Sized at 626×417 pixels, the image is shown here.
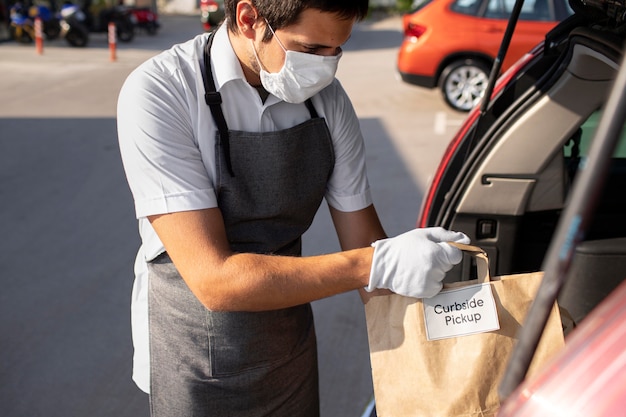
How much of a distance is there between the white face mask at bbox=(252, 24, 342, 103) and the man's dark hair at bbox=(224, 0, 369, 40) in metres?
0.07

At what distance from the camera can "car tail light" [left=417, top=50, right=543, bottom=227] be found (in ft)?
8.04

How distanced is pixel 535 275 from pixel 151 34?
742 inches

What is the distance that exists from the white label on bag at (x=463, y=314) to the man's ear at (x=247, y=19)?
2.30ft

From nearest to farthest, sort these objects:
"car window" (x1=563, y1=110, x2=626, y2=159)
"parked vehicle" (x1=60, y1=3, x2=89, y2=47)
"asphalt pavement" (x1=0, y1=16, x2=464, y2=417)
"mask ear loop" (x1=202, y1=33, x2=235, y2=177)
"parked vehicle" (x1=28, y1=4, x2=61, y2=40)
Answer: "mask ear loop" (x1=202, y1=33, x2=235, y2=177) < "car window" (x1=563, y1=110, x2=626, y2=159) < "asphalt pavement" (x1=0, y1=16, x2=464, y2=417) < "parked vehicle" (x1=60, y1=3, x2=89, y2=47) < "parked vehicle" (x1=28, y1=4, x2=61, y2=40)

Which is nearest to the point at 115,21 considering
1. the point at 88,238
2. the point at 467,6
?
the point at 467,6

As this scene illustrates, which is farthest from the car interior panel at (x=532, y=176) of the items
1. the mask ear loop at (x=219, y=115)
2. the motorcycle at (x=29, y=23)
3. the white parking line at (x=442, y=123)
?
the motorcycle at (x=29, y=23)

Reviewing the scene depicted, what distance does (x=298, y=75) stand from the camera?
5.41ft

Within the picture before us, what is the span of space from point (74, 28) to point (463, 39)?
388 inches

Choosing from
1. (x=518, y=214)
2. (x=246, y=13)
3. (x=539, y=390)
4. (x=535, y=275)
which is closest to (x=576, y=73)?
(x=518, y=214)

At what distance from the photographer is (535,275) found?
1.51 m

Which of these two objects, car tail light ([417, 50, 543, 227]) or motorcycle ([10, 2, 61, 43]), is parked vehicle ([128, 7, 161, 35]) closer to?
motorcycle ([10, 2, 61, 43])

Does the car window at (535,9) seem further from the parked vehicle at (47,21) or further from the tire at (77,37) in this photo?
the parked vehicle at (47,21)

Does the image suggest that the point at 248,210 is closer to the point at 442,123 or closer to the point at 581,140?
the point at 581,140

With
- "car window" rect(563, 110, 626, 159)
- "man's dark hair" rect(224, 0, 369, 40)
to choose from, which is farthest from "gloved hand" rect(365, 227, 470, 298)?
"car window" rect(563, 110, 626, 159)
